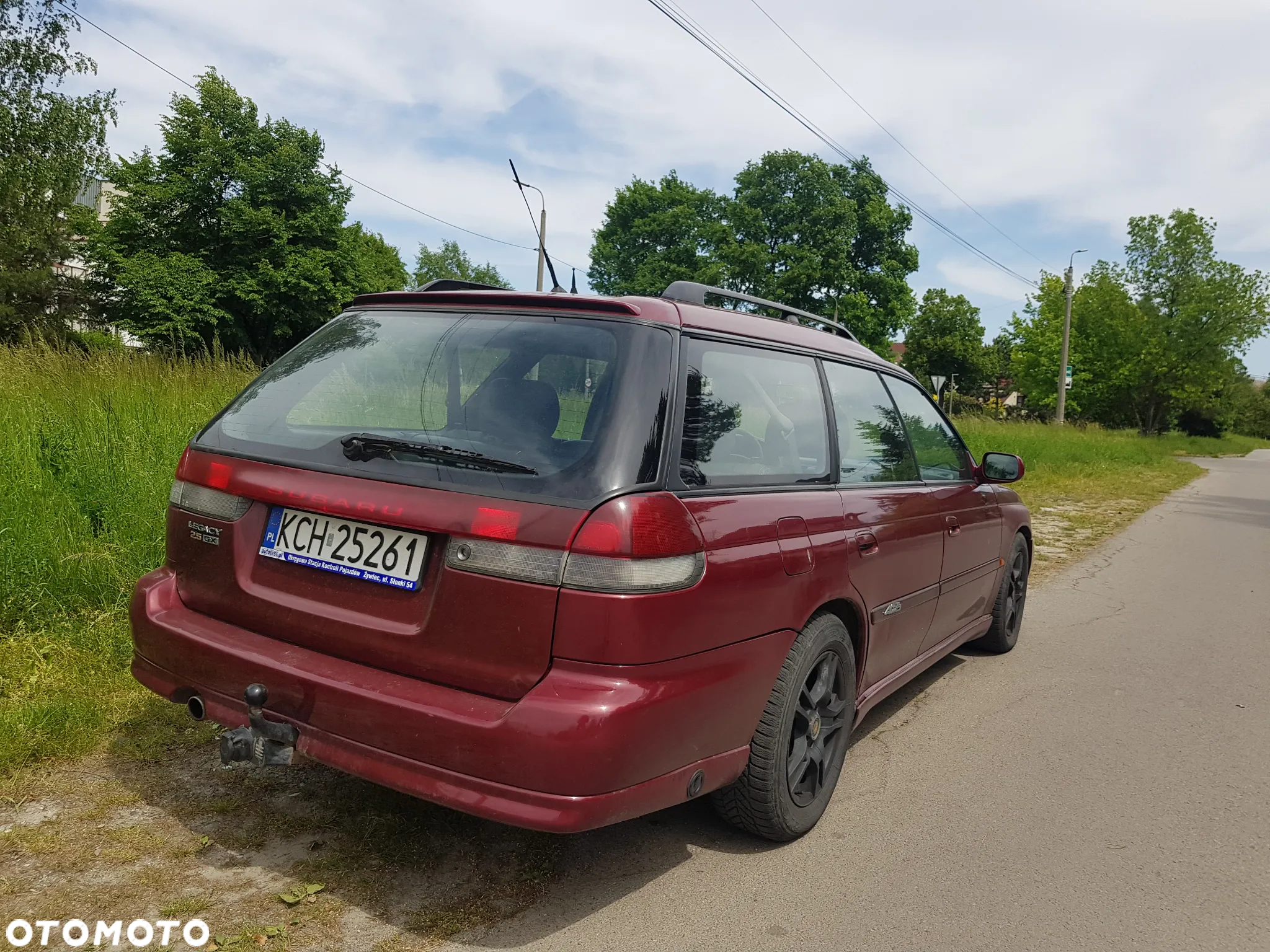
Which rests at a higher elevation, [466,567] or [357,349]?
[357,349]

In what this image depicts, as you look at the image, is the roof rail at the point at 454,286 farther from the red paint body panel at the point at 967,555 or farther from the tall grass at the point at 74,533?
the red paint body panel at the point at 967,555

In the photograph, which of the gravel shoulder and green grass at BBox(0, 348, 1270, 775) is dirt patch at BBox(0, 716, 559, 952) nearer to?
the gravel shoulder

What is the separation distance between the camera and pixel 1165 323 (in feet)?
149

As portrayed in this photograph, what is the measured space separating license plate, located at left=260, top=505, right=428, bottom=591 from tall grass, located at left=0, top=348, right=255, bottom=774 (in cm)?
145

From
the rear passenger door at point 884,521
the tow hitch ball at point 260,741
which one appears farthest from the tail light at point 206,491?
the rear passenger door at point 884,521

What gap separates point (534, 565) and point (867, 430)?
6.53ft

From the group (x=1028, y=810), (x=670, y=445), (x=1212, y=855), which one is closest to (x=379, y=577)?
(x=670, y=445)

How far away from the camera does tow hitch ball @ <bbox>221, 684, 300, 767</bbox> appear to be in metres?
2.49

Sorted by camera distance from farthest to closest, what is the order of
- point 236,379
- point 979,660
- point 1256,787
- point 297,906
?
point 236,379 → point 979,660 → point 1256,787 → point 297,906

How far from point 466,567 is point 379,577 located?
299mm

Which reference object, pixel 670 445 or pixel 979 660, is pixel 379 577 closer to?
pixel 670 445

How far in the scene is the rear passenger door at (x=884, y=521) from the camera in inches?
132

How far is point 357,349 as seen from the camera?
3059 millimetres

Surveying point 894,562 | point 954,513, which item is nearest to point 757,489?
point 894,562
